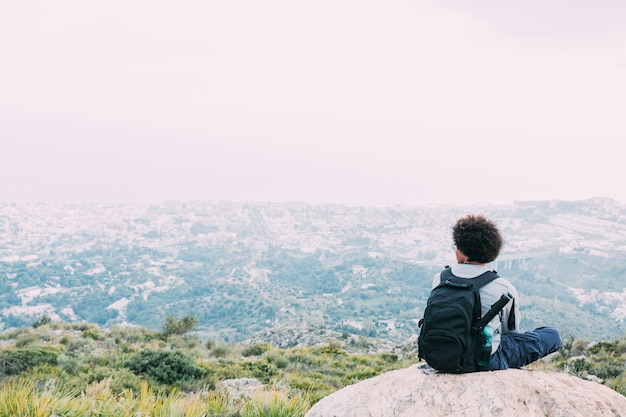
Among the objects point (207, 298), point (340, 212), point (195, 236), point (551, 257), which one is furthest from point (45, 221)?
point (551, 257)

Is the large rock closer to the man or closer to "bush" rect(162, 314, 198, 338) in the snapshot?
the man

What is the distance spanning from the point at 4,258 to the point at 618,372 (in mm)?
119794

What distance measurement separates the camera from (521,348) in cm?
347

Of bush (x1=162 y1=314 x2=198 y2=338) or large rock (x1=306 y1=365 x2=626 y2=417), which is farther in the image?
bush (x1=162 y1=314 x2=198 y2=338)

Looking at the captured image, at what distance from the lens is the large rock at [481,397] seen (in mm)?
2938

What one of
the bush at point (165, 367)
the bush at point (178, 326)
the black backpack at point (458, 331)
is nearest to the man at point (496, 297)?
the black backpack at point (458, 331)

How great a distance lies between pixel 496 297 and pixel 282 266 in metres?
113

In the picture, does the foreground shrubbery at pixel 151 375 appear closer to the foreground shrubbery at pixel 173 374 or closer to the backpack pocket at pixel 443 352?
the foreground shrubbery at pixel 173 374

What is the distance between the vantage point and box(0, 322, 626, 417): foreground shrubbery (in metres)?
4.91

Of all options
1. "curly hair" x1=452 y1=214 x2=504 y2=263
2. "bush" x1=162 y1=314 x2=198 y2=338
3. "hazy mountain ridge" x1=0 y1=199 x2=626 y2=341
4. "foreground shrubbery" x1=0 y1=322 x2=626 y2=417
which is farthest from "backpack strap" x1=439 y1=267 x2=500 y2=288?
"hazy mountain ridge" x1=0 y1=199 x2=626 y2=341

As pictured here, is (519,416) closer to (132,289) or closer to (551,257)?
(132,289)

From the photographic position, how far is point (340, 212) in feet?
654

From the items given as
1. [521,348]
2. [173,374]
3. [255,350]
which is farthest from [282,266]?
[521,348]

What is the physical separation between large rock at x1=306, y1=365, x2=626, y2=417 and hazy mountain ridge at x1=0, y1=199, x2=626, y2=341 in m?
26.3
